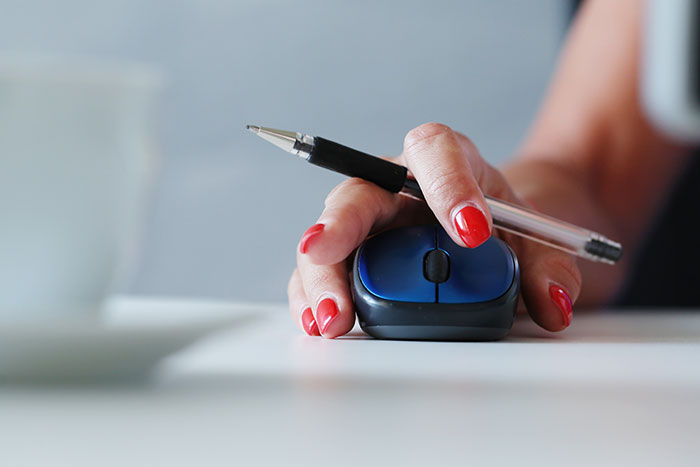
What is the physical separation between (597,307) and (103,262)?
550 mm

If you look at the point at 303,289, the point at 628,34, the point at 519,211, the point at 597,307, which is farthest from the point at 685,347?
the point at 628,34

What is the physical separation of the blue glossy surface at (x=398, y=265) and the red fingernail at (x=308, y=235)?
0.09ft

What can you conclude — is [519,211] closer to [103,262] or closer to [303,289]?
[303,289]

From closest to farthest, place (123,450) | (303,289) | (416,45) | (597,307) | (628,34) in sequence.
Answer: (123,450) → (303,289) → (597,307) → (628,34) → (416,45)

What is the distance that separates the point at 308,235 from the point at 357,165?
0.06 meters

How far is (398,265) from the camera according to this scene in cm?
34

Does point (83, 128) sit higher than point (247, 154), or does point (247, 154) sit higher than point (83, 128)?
point (83, 128)

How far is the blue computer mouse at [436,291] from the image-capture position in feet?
1.06

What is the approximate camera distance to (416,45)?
1.48 meters

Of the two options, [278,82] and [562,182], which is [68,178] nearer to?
[562,182]

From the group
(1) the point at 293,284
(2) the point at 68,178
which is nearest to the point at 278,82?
(1) the point at 293,284

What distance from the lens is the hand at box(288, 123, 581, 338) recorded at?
0.35 meters

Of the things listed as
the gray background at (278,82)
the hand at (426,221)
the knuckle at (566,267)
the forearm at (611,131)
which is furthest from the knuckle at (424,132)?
the gray background at (278,82)

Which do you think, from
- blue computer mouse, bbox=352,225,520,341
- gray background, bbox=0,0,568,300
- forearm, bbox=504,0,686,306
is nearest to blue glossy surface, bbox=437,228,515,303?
blue computer mouse, bbox=352,225,520,341
